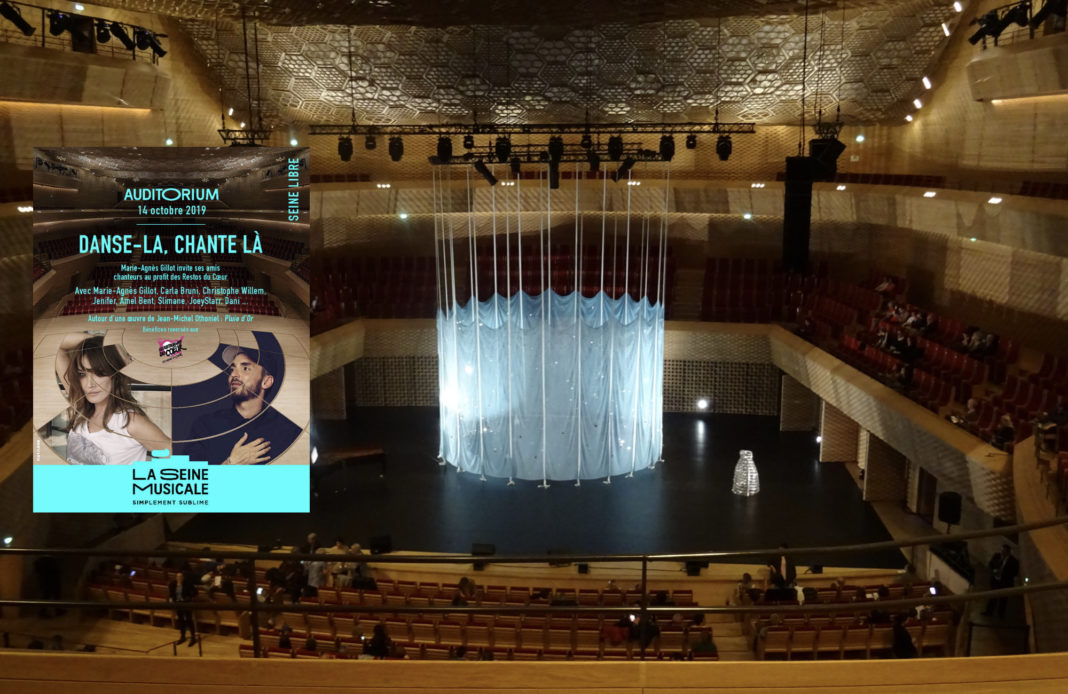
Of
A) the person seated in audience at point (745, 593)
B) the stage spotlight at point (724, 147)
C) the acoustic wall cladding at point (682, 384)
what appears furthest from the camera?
the acoustic wall cladding at point (682, 384)

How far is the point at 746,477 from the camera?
13.2 metres

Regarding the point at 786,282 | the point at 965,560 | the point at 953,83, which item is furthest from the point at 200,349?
the point at 953,83

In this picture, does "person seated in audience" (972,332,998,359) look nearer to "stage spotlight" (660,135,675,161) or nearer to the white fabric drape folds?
the white fabric drape folds

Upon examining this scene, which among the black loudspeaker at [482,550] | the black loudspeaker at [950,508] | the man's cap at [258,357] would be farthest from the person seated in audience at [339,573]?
the black loudspeaker at [950,508]

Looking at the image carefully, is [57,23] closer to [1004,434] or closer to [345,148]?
[345,148]

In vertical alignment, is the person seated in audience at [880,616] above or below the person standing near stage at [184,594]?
below

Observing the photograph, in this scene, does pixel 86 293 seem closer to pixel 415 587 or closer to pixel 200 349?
pixel 200 349

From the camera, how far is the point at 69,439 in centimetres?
482

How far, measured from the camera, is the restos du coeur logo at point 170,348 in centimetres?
469

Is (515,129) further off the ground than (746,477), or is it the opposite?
(515,129)

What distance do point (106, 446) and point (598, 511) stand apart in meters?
8.55

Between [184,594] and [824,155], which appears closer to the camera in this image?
[184,594]

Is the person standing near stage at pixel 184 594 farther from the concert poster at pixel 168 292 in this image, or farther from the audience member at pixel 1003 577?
the audience member at pixel 1003 577

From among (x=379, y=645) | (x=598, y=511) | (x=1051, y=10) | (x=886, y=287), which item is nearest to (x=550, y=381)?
(x=598, y=511)
